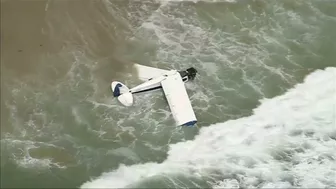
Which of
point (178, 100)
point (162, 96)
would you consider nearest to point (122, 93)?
point (162, 96)

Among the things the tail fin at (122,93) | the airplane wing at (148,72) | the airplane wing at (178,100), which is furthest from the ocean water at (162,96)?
the airplane wing at (148,72)

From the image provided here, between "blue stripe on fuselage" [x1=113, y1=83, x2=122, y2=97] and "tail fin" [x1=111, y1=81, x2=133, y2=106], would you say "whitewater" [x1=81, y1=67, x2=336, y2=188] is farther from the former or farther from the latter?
"blue stripe on fuselage" [x1=113, y1=83, x2=122, y2=97]

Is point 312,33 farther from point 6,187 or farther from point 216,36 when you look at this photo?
point 6,187

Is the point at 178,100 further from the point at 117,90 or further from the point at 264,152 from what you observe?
the point at 264,152

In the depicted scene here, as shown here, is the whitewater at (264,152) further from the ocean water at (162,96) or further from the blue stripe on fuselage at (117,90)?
the blue stripe on fuselage at (117,90)

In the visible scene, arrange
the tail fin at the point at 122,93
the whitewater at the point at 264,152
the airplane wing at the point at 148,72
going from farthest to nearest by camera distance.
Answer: the airplane wing at the point at 148,72 → the tail fin at the point at 122,93 → the whitewater at the point at 264,152

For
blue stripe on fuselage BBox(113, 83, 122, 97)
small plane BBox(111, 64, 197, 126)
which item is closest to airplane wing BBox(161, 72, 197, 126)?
small plane BBox(111, 64, 197, 126)

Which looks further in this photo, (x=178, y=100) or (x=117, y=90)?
(x=117, y=90)
